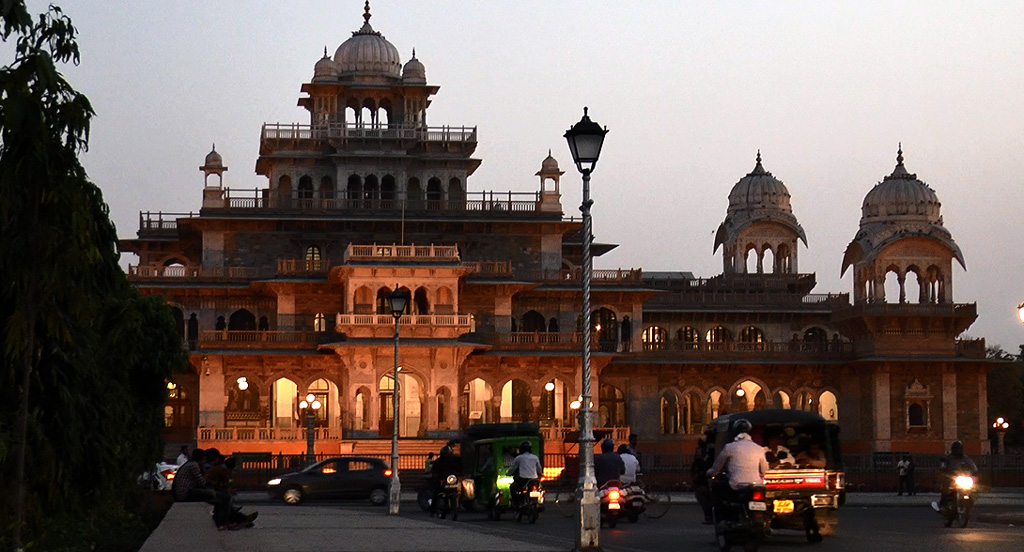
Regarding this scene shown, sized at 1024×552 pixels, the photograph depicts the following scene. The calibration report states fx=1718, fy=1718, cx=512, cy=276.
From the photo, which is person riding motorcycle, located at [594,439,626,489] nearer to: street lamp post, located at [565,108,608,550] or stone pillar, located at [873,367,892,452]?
street lamp post, located at [565,108,608,550]

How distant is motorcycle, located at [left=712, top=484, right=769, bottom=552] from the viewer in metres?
23.2

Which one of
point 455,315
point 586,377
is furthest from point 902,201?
point 586,377

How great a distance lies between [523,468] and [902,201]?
52.9m

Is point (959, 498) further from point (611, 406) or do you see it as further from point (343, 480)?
point (611, 406)

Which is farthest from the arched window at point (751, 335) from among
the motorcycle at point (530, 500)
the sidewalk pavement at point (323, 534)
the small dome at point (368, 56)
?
the motorcycle at point (530, 500)

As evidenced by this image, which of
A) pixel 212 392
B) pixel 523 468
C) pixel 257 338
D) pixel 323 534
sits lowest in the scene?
pixel 323 534

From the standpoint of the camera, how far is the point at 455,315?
69.8 m

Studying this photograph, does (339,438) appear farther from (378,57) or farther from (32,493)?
(32,493)

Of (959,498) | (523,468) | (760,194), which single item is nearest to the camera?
(959,498)

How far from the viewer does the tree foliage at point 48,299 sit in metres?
17.0

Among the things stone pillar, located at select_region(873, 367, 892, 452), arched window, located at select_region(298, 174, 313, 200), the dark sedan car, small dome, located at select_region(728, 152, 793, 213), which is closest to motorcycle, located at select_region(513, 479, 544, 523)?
the dark sedan car

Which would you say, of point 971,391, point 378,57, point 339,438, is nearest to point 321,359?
point 339,438

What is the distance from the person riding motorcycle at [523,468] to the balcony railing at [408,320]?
34.2m

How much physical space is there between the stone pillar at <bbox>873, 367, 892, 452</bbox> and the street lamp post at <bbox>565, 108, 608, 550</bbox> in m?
54.4
